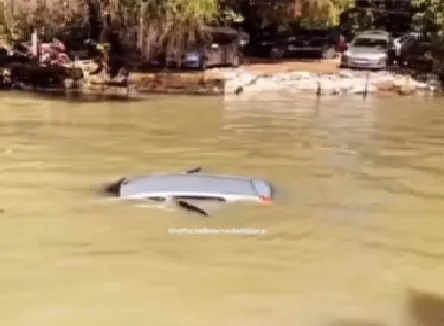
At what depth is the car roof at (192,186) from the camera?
11.0 m

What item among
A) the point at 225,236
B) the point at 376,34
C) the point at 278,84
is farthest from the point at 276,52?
the point at 225,236

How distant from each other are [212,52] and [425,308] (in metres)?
21.2

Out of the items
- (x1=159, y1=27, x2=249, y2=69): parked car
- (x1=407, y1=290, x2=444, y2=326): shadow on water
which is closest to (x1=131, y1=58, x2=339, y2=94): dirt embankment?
(x1=159, y1=27, x2=249, y2=69): parked car

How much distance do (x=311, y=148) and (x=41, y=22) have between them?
38.6 feet

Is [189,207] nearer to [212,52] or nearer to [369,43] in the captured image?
[212,52]

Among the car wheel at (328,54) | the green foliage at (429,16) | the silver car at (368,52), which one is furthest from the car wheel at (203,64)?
the green foliage at (429,16)

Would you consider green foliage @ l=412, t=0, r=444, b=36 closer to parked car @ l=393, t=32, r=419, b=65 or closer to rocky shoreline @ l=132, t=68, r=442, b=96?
parked car @ l=393, t=32, r=419, b=65

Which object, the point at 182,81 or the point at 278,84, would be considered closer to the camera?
the point at 182,81

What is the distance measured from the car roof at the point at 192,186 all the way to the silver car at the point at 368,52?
17905 mm

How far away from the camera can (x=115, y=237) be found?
9.90m

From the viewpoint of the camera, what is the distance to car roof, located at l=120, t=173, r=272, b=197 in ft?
36.0

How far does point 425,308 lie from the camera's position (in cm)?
810

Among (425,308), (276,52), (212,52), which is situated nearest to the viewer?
(425,308)

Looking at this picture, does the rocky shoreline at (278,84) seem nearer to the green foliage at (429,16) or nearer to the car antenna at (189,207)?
the green foliage at (429,16)
